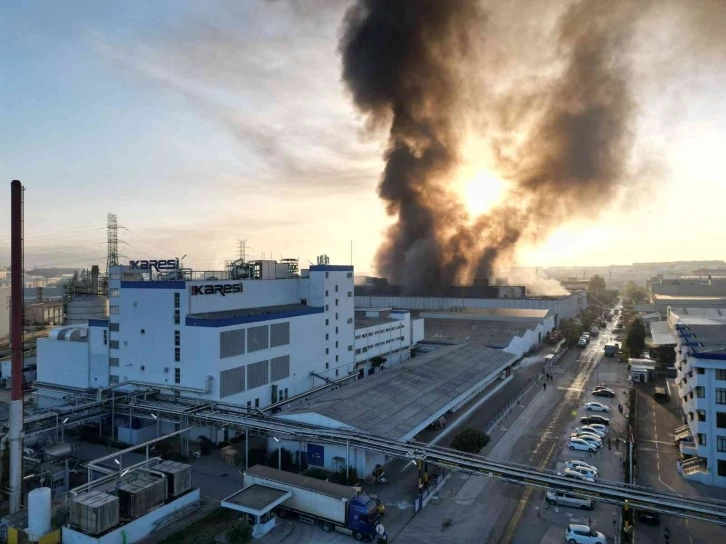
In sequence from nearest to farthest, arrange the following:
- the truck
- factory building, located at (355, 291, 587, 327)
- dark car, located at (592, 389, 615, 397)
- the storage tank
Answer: the truck < dark car, located at (592, 389, 615, 397) < the storage tank < factory building, located at (355, 291, 587, 327)

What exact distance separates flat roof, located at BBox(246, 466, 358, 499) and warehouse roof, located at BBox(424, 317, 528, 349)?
35329mm

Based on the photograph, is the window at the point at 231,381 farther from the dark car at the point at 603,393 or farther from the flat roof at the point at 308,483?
the dark car at the point at 603,393

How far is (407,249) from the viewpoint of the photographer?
270ft

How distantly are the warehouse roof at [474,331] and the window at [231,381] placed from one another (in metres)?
29.8

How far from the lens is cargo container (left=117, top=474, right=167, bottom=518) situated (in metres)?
17.5

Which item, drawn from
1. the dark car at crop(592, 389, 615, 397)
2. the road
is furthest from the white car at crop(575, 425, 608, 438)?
the dark car at crop(592, 389, 615, 397)

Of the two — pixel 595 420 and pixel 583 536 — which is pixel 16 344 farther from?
pixel 595 420

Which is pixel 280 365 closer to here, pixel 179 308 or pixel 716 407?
pixel 179 308

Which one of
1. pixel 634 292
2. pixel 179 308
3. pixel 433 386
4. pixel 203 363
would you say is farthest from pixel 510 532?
pixel 634 292

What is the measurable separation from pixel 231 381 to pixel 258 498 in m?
11.0

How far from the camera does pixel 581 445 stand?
25734 mm

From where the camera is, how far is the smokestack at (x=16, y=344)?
19531mm

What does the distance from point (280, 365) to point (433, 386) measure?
10.3m

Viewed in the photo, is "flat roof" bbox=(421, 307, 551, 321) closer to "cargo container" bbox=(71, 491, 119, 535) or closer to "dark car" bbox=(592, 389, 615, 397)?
"dark car" bbox=(592, 389, 615, 397)
